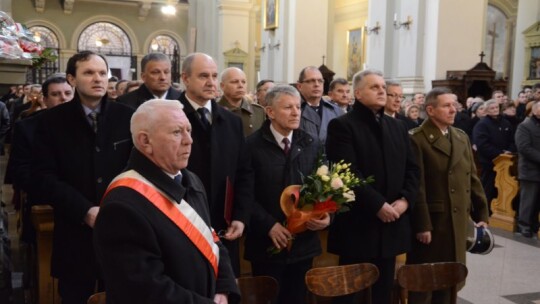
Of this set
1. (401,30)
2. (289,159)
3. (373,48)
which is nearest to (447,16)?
(401,30)

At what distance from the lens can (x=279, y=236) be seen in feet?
10.5

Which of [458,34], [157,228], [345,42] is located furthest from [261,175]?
[345,42]

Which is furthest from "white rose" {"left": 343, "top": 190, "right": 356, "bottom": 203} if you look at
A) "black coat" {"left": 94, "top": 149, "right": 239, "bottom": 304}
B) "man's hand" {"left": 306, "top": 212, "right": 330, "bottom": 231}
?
"black coat" {"left": 94, "top": 149, "right": 239, "bottom": 304}

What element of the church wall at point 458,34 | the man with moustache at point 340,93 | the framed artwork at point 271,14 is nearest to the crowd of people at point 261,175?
the man with moustache at point 340,93

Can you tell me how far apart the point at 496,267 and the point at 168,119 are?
4528 millimetres

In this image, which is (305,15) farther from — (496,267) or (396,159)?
(396,159)

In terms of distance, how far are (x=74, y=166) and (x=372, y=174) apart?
5.82ft

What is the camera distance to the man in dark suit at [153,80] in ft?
14.6

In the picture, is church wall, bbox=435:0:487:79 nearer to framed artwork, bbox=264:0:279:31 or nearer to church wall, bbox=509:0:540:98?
church wall, bbox=509:0:540:98

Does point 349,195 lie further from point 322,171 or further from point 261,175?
point 261,175

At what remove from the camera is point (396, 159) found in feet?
11.6

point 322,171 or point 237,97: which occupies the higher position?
point 237,97

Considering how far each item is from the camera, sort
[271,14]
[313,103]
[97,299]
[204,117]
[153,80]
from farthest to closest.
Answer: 1. [271,14]
2. [313,103]
3. [153,80]
4. [204,117]
5. [97,299]

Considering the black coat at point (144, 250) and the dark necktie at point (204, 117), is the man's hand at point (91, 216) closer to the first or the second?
the dark necktie at point (204, 117)
